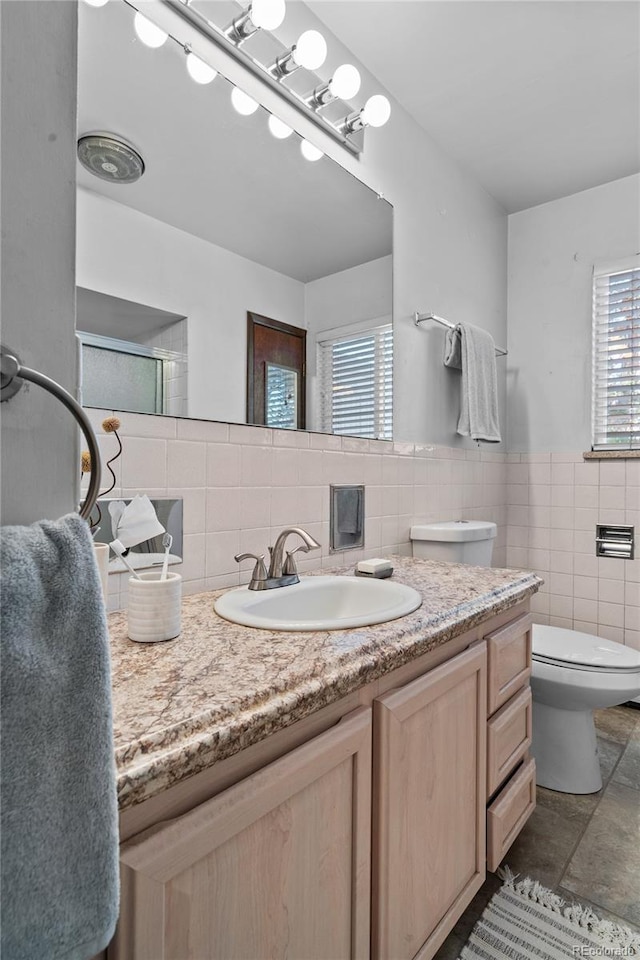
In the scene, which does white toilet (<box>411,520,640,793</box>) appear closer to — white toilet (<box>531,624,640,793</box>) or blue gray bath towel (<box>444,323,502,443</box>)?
white toilet (<box>531,624,640,793</box>)

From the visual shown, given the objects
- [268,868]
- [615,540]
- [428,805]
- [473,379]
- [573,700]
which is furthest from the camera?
[615,540]

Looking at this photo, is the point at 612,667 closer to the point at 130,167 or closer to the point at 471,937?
the point at 471,937

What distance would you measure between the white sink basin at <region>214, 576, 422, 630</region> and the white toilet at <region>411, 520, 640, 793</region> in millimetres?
634

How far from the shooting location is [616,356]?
2.46 meters

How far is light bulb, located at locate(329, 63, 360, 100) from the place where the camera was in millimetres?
1462

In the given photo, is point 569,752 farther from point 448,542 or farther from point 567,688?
point 448,542

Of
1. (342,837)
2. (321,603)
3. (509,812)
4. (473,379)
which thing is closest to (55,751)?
(342,837)

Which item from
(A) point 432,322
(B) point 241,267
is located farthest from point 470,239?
(B) point 241,267

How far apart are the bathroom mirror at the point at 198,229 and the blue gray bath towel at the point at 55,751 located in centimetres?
77

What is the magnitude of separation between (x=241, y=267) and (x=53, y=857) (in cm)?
128

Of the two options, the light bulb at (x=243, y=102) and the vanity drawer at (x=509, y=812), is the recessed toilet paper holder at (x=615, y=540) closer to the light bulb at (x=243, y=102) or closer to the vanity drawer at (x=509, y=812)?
the vanity drawer at (x=509, y=812)

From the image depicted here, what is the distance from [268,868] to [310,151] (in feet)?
5.77

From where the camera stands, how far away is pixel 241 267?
1.34 meters

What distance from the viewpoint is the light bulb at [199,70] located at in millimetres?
1199
